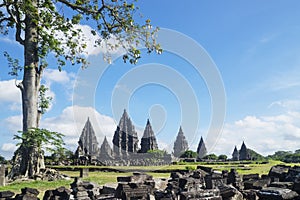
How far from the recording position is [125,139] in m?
49.8

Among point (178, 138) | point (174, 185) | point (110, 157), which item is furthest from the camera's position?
point (178, 138)

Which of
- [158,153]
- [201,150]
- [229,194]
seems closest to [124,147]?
[158,153]

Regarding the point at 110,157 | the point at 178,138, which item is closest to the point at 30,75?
the point at 110,157

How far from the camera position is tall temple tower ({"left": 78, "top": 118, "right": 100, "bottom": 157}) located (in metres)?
44.5

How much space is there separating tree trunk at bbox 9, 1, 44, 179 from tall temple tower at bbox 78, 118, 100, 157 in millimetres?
29903

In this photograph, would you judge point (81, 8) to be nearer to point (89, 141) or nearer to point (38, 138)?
point (38, 138)

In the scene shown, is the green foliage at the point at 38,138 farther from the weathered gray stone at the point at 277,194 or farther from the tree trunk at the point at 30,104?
the weathered gray stone at the point at 277,194

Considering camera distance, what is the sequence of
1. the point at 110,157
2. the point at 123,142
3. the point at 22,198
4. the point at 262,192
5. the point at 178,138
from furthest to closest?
the point at 178,138 < the point at 123,142 < the point at 110,157 < the point at 22,198 < the point at 262,192

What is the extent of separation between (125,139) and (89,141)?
6.72 metres

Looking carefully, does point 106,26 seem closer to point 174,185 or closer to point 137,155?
point 174,185

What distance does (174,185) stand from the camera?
809 centimetres

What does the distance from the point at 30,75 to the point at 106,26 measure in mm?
4329

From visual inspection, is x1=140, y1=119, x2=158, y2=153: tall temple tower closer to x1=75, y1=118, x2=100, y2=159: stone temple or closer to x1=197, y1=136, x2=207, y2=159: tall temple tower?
x1=75, y1=118, x2=100, y2=159: stone temple

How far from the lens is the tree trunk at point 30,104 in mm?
13438
